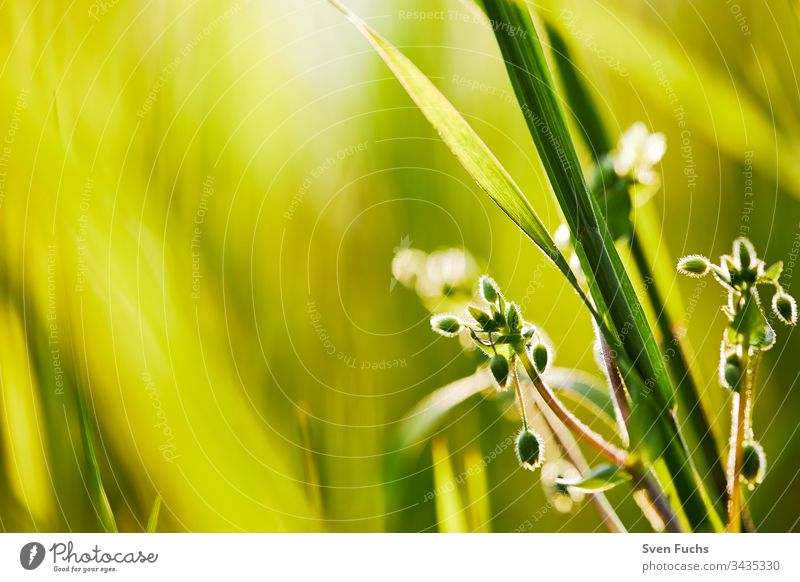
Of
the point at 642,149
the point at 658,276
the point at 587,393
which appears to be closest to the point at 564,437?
the point at 587,393

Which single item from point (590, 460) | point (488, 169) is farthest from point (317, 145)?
point (590, 460)

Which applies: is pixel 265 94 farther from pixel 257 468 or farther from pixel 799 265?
pixel 799 265

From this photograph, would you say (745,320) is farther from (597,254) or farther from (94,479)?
(94,479)

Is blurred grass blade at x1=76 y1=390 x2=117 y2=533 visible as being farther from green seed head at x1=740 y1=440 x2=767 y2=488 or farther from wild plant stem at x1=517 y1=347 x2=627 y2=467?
green seed head at x1=740 y1=440 x2=767 y2=488

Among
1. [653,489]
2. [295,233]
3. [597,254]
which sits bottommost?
[653,489]

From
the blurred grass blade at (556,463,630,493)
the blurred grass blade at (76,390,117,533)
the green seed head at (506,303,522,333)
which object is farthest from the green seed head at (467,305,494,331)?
the blurred grass blade at (76,390,117,533)

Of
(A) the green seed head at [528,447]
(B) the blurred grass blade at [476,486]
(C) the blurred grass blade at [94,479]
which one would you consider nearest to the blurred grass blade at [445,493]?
(B) the blurred grass blade at [476,486]
